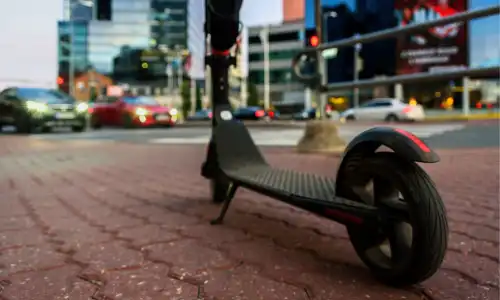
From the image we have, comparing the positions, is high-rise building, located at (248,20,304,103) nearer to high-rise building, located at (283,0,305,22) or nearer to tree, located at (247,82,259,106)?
tree, located at (247,82,259,106)

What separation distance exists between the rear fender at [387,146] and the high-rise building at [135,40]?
2710 inches

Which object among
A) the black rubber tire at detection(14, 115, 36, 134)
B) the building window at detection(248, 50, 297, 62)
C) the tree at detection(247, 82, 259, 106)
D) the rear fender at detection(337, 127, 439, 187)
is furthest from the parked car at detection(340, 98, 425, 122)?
the building window at detection(248, 50, 297, 62)

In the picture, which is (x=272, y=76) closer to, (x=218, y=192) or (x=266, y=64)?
(x=266, y=64)

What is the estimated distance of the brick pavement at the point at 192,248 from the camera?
1.60m

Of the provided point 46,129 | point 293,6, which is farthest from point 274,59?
point 293,6

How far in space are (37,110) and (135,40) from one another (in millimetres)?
68368

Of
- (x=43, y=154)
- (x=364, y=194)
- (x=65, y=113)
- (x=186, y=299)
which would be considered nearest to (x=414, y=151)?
(x=364, y=194)

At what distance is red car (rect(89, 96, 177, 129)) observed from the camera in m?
16.4

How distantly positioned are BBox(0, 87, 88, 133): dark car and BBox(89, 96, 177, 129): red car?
8.61 ft

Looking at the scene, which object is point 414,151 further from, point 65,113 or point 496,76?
point 65,113

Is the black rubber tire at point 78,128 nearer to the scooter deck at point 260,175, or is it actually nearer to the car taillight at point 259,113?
the scooter deck at point 260,175

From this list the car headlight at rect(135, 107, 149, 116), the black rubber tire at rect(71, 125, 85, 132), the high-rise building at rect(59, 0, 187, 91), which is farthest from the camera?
the high-rise building at rect(59, 0, 187, 91)

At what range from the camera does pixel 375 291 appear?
1.56 meters

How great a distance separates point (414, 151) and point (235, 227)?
1.25 meters
